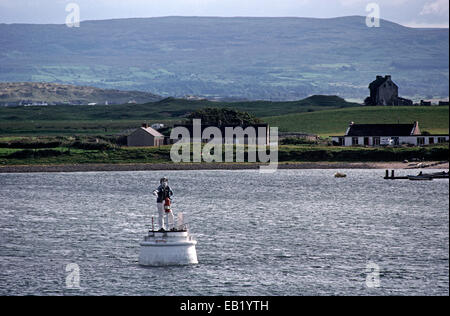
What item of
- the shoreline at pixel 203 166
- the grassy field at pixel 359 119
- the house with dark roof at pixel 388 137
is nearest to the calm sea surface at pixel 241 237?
the shoreline at pixel 203 166

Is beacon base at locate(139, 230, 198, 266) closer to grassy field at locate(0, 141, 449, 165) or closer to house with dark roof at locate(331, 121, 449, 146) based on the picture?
grassy field at locate(0, 141, 449, 165)

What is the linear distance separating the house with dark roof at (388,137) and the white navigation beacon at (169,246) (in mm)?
92609

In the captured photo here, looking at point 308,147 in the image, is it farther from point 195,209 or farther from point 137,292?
point 137,292

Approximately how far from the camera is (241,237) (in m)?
53.8

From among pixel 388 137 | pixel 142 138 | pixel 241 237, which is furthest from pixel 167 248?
pixel 388 137

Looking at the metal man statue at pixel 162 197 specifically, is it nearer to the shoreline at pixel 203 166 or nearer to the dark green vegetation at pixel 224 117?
the shoreline at pixel 203 166

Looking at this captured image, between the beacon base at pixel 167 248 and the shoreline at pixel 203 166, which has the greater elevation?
the shoreline at pixel 203 166

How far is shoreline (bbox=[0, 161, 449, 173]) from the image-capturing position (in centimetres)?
11206

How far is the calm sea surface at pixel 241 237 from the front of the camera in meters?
39.2

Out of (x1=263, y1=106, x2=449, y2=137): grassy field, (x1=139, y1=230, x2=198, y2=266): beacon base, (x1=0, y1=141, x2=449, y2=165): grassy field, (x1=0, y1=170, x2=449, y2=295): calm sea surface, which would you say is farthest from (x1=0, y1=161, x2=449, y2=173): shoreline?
(x1=139, y1=230, x2=198, y2=266): beacon base

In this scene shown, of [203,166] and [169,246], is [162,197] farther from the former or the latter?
[203,166]

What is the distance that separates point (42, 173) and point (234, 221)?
2171 inches

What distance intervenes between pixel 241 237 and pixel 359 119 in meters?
124
